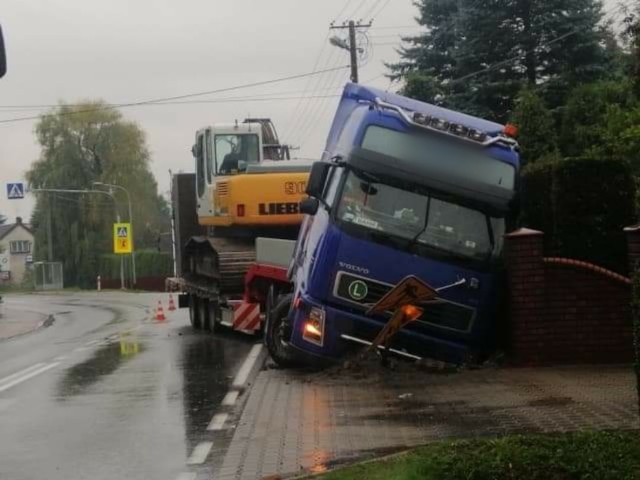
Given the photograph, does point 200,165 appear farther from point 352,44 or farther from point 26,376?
point 352,44

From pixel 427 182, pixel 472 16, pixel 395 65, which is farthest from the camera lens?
pixel 395 65

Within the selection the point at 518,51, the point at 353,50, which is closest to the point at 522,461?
the point at 518,51

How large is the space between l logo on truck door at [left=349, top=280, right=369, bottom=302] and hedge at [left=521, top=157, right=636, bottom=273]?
283 centimetres

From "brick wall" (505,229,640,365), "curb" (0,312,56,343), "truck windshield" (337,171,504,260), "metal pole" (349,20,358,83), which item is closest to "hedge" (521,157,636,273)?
"brick wall" (505,229,640,365)

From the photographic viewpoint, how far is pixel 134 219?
2948 inches

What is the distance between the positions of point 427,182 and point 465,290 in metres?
1.36

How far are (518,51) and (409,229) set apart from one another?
1786 cm

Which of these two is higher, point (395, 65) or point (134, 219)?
point (395, 65)

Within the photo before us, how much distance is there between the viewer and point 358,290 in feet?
38.2

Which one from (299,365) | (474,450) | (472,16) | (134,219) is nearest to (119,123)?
(134,219)

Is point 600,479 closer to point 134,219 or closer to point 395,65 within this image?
point 395,65

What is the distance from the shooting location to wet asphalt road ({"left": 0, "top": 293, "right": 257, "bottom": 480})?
8062 mm

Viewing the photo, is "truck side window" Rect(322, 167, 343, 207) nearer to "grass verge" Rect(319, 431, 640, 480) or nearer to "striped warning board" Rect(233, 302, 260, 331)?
"grass verge" Rect(319, 431, 640, 480)

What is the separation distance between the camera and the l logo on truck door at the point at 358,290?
11625 millimetres
